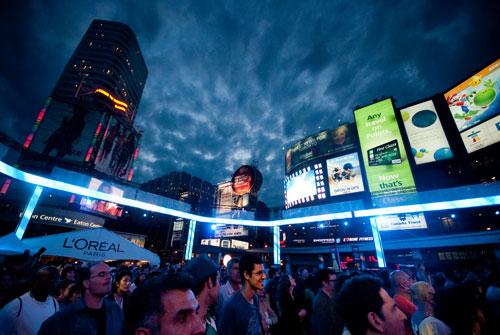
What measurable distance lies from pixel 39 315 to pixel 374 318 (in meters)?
4.76

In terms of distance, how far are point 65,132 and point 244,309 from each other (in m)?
38.0

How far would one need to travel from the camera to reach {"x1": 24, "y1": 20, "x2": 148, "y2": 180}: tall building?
28969 millimetres

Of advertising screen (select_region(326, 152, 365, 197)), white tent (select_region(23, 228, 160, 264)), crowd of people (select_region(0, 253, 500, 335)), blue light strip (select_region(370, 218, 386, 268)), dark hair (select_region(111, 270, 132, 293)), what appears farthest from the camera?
advertising screen (select_region(326, 152, 365, 197))

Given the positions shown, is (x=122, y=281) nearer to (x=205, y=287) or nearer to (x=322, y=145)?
(x=205, y=287)

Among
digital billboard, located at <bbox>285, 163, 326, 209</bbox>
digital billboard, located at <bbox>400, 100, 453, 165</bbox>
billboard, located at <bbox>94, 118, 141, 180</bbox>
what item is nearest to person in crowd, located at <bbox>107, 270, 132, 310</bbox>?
digital billboard, located at <bbox>400, 100, 453, 165</bbox>

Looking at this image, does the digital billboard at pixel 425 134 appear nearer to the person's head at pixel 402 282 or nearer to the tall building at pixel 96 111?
the person's head at pixel 402 282

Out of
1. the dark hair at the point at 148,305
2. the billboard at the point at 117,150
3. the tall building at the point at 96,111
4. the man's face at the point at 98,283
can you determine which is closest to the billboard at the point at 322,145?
the billboard at the point at 117,150

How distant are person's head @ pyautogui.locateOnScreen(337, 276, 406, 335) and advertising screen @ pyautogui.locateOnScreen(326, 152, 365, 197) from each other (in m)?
26.9

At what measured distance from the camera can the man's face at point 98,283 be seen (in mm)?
2725

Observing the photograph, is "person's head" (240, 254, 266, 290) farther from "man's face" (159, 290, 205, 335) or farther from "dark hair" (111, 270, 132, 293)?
"dark hair" (111, 270, 132, 293)

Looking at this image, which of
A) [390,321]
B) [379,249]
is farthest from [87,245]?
[379,249]

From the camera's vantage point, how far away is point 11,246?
278 inches

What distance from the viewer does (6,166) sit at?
28.7 ft

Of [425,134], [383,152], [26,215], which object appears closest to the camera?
[26,215]
